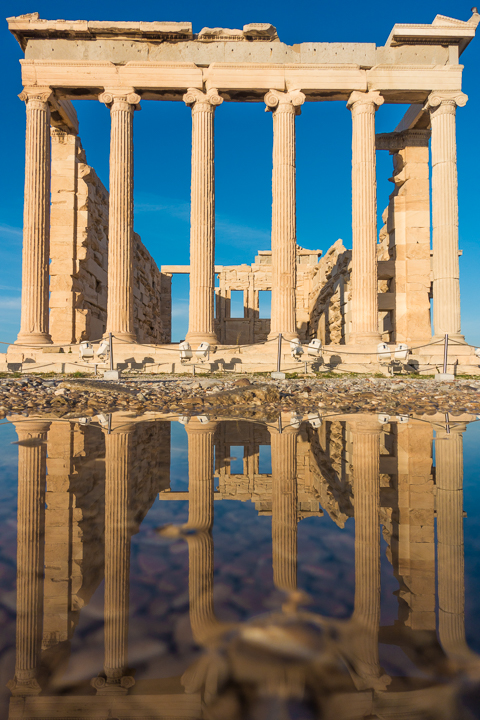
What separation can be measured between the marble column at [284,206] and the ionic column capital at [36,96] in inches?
312

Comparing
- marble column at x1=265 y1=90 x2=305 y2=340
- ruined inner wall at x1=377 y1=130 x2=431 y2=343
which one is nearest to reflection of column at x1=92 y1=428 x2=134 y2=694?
marble column at x1=265 y1=90 x2=305 y2=340

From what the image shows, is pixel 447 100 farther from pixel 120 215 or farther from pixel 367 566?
pixel 367 566

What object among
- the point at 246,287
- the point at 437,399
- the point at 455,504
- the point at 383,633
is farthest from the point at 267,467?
the point at 246,287

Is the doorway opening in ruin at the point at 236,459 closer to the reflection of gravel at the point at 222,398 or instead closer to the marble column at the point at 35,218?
the reflection of gravel at the point at 222,398

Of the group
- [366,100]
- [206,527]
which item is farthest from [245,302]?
[206,527]

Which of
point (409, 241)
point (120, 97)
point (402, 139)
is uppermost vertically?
point (120, 97)

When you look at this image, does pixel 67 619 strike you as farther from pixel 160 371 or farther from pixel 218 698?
pixel 160 371

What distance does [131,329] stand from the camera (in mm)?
15594

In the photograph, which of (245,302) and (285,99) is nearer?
(285,99)

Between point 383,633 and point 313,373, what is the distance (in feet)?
38.6

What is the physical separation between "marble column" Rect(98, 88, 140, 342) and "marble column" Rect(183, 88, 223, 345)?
2248 millimetres

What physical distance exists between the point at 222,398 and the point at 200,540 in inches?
213

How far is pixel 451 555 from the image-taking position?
73.0 inches

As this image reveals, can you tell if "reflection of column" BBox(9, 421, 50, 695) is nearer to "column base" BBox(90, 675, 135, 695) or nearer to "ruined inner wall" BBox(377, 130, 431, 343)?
"column base" BBox(90, 675, 135, 695)
